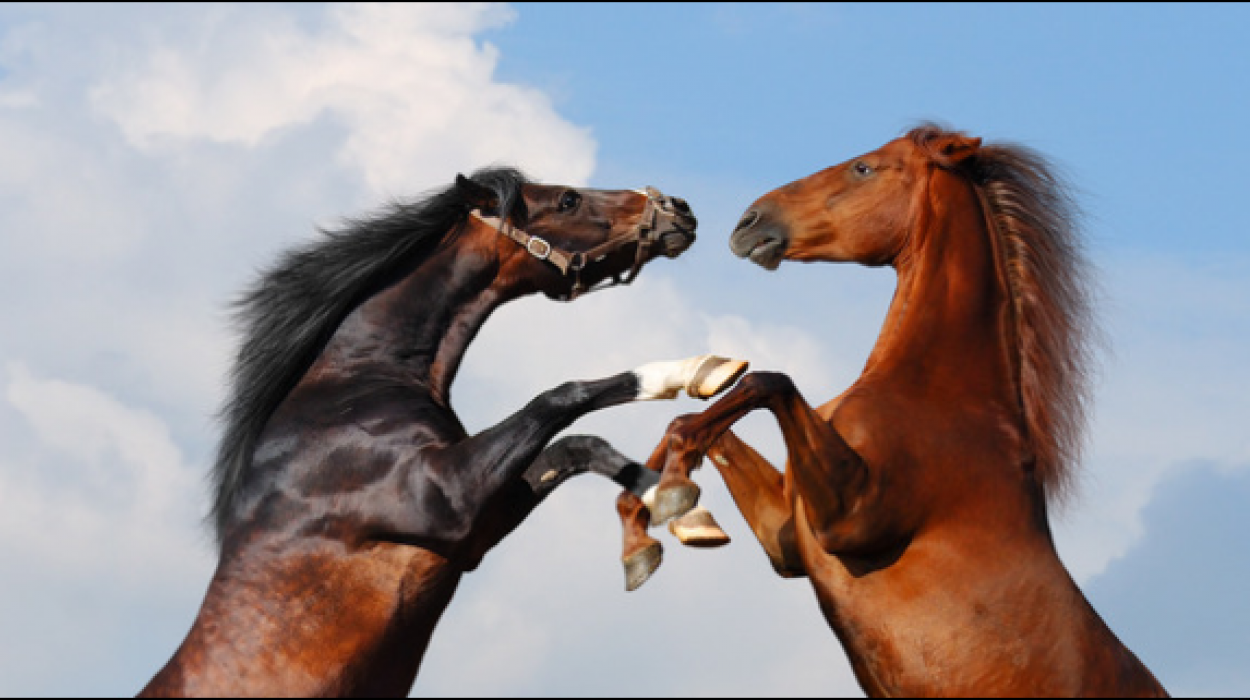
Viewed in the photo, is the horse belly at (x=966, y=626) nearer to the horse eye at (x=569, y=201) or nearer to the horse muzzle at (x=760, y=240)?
the horse muzzle at (x=760, y=240)

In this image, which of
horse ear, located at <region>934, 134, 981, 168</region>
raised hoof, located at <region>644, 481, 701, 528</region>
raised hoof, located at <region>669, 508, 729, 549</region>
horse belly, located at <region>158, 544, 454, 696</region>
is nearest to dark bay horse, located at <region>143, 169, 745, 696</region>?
horse belly, located at <region>158, 544, 454, 696</region>

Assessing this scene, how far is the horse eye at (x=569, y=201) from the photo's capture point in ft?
25.5

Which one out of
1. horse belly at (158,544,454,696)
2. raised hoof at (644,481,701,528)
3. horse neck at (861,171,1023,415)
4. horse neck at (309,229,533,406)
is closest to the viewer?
raised hoof at (644,481,701,528)

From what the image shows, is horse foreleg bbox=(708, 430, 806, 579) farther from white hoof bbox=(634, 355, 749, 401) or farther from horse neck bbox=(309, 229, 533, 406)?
horse neck bbox=(309, 229, 533, 406)

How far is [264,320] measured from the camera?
764cm

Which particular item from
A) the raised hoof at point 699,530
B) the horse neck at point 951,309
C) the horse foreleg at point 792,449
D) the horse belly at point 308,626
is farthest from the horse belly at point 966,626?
the horse belly at point 308,626

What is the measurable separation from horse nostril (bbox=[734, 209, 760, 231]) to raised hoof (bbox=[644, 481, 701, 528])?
172 cm

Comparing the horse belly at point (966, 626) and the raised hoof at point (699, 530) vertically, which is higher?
the raised hoof at point (699, 530)

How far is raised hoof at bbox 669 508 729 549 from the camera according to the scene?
6.35 m

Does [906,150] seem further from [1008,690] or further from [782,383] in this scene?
[1008,690]

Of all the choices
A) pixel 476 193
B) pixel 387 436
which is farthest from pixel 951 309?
pixel 387 436

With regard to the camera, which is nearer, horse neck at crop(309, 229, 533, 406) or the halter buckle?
horse neck at crop(309, 229, 533, 406)

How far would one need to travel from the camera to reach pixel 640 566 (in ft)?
21.3

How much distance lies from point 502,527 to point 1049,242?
288 cm
